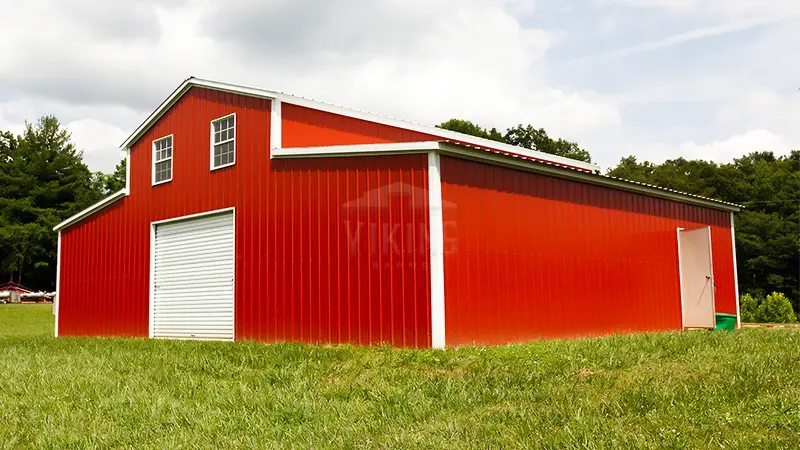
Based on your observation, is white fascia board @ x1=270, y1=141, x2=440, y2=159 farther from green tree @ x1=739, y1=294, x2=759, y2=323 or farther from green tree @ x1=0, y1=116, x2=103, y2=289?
green tree @ x1=0, y1=116, x2=103, y2=289

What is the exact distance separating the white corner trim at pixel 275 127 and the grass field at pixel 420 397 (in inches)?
166

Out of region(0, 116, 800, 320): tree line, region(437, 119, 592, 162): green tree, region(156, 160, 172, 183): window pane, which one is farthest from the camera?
region(437, 119, 592, 162): green tree

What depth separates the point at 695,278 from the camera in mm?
15977

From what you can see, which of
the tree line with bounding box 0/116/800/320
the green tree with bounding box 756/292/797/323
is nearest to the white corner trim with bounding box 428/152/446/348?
the green tree with bounding box 756/292/797/323

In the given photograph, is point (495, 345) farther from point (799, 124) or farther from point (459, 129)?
point (459, 129)

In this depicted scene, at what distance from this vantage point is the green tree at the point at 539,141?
47344mm

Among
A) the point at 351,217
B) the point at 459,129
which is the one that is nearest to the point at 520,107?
the point at 459,129

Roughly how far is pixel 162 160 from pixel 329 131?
441 centimetres

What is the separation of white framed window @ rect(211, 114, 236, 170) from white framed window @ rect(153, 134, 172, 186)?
1.78 m

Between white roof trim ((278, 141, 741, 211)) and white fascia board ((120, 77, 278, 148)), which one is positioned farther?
white fascia board ((120, 77, 278, 148))

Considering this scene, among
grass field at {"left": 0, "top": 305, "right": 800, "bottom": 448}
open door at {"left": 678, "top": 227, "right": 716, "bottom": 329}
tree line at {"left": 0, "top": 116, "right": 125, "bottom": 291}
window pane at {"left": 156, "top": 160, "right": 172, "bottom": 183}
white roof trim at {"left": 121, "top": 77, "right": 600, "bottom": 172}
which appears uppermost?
tree line at {"left": 0, "top": 116, "right": 125, "bottom": 291}

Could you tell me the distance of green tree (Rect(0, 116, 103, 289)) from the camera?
53.0 m

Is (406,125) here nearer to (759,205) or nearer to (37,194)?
(759,205)

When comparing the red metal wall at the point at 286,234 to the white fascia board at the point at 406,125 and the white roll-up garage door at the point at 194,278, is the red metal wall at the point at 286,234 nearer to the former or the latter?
the white roll-up garage door at the point at 194,278
